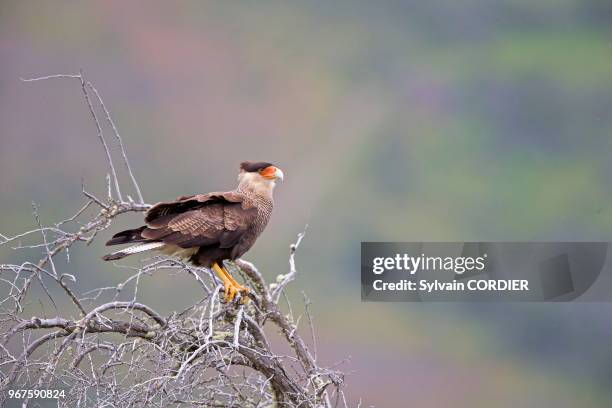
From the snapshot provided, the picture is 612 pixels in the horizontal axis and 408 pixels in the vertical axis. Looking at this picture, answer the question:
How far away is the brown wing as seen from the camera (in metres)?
4.30

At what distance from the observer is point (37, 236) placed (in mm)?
6551

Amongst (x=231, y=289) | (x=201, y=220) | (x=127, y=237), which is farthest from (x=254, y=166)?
(x=127, y=237)

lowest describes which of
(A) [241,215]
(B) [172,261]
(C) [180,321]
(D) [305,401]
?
(D) [305,401]

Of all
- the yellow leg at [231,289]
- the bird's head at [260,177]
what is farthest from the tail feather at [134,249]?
the bird's head at [260,177]

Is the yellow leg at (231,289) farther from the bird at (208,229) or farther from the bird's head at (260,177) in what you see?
the bird's head at (260,177)

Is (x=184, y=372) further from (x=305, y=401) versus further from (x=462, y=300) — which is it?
(x=462, y=300)

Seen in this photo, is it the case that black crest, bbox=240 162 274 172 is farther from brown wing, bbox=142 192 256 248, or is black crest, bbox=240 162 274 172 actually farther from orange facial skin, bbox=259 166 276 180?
brown wing, bbox=142 192 256 248

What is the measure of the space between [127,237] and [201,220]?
42 cm

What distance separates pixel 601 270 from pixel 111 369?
432 centimetres

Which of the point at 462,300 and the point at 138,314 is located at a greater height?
the point at 462,300

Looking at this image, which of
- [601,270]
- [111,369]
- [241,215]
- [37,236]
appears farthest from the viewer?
[601,270]

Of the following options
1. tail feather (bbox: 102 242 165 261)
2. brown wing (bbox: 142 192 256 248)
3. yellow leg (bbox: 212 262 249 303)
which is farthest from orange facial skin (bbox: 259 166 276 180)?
tail feather (bbox: 102 242 165 261)

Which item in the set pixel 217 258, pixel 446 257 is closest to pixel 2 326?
pixel 217 258

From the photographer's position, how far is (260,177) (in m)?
4.96
